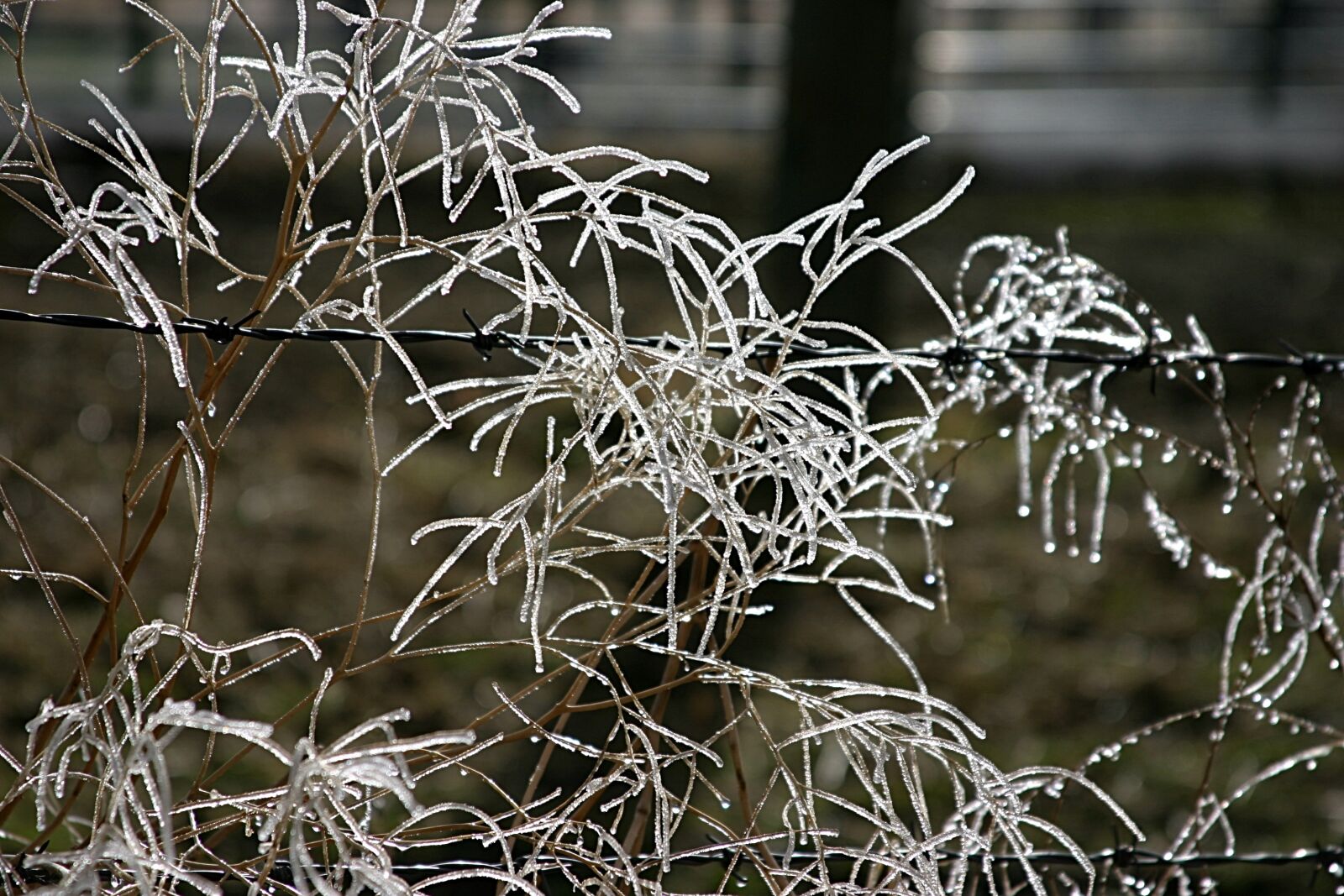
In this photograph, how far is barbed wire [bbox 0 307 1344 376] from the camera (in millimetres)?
1183

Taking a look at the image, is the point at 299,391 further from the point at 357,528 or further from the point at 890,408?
the point at 890,408

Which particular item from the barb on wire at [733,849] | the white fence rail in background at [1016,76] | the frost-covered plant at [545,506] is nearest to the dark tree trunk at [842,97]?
the frost-covered plant at [545,506]

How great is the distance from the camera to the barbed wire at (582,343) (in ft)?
3.88

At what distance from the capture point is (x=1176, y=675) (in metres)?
3.40

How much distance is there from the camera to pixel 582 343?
1.30 m

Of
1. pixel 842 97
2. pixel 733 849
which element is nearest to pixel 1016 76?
pixel 842 97

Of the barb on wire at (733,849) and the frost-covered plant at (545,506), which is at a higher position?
the frost-covered plant at (545,506)

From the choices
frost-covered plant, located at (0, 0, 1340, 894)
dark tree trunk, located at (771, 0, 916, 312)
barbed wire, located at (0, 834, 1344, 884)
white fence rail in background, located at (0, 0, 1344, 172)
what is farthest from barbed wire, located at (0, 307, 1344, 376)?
white fence rail in background, located at (0, 0, 1344, 172)

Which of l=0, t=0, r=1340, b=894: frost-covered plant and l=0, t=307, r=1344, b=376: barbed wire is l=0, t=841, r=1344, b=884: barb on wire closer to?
l=0, t=0, r=1340, b=894: frost-covered plant

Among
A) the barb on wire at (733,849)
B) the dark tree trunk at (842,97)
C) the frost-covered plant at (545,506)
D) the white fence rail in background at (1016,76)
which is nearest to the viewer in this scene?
the frost-covered plant at (545,506)

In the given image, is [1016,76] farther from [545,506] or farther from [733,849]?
[733,849]

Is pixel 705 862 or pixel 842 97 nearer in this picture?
pixel 705 862

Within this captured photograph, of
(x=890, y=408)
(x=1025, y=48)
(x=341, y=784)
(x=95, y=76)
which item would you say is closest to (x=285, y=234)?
(x=341, y=784)

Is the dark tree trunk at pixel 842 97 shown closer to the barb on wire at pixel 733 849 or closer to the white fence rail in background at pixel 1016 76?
the barb on wire at pixel 733 849
